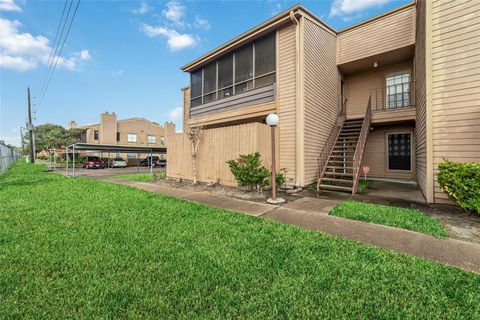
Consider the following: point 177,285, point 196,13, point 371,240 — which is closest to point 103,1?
point 196,13

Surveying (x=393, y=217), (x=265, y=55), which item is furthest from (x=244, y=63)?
(x=393, y=217)

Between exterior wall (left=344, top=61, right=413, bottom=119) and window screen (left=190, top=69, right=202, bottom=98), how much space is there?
8043 mm

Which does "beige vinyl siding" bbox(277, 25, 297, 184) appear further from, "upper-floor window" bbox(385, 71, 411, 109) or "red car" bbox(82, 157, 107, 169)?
"red car" bbox(82, 157, 107, 169)

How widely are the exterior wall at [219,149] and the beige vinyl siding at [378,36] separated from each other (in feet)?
19.2

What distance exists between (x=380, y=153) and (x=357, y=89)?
3548 mm

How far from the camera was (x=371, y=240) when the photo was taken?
3441 mm

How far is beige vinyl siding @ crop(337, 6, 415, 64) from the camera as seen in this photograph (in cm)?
871

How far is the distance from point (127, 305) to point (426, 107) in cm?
776

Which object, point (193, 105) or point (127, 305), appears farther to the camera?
point (193, 105)

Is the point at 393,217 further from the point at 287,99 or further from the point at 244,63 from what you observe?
the point at 244,63

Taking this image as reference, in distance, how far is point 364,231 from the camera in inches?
150

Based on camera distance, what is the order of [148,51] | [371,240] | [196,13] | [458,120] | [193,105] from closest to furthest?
1. [371,240]
2. [458,120]
3. [196,13]
4. [193,105]
5. [148,51]

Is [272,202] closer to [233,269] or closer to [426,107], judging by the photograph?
[233,269]

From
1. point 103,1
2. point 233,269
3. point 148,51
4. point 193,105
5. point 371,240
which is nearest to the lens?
point 233,269
